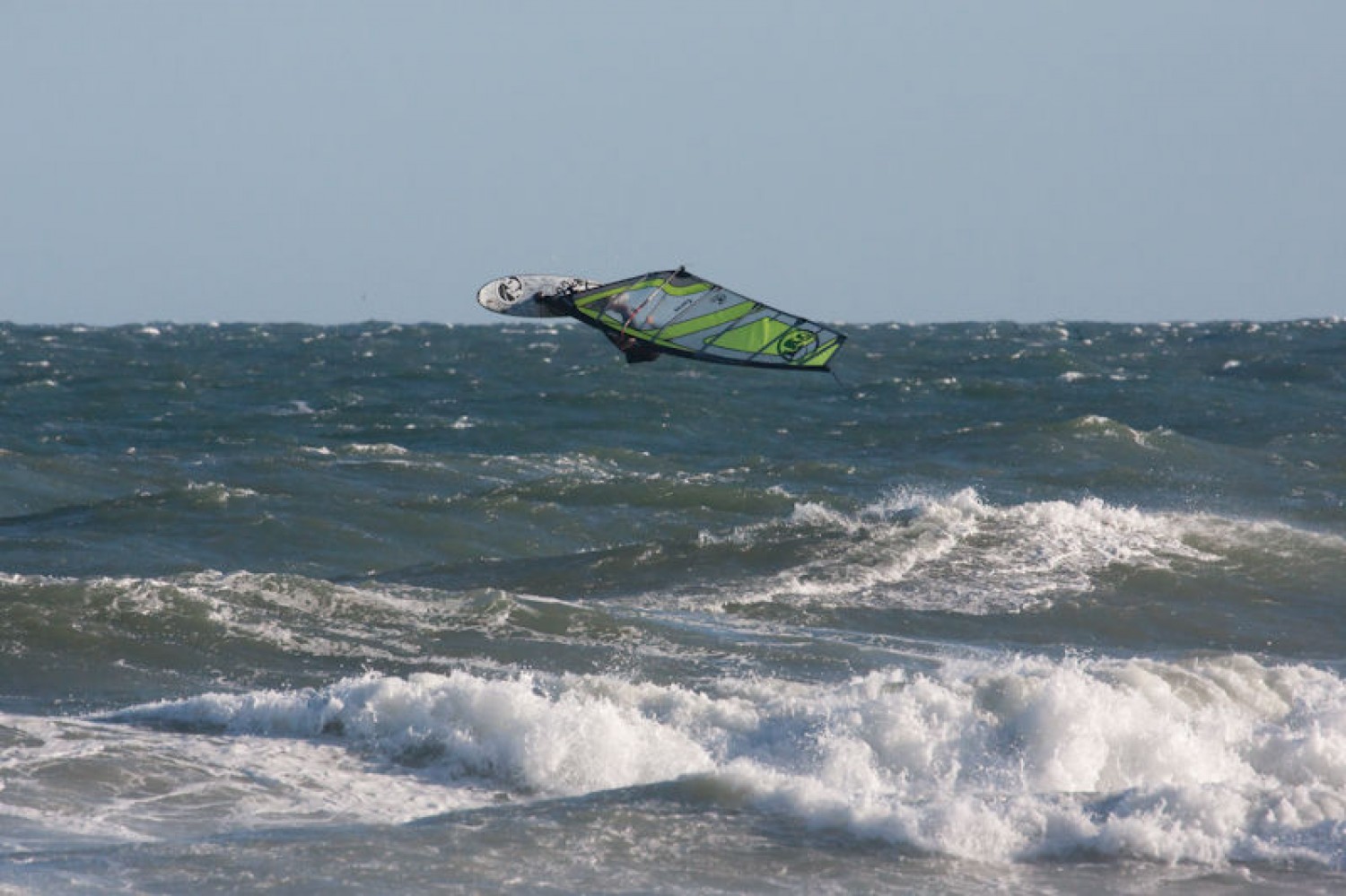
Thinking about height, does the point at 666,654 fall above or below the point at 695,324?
below

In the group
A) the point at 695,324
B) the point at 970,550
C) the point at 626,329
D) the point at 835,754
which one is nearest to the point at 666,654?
the point at 626,329

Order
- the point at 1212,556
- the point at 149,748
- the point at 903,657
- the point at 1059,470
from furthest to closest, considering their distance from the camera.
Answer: the point at 1059,470, the point at 1212,556, the point at 903,657, the point at 149,748

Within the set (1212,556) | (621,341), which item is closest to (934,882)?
(621,341)

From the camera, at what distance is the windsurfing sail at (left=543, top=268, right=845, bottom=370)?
47.7ft

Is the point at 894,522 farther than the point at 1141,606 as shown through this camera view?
Yes

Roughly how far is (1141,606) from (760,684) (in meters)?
5.77

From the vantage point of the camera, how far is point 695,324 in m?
14.8

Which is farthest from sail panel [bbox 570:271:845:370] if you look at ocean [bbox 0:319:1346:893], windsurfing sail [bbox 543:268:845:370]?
ocean [bbox 0:319:1346:893]

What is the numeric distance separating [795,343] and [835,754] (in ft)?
18.4

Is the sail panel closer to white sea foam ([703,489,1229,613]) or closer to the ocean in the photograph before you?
the ocean

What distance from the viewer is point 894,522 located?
62.8 feet

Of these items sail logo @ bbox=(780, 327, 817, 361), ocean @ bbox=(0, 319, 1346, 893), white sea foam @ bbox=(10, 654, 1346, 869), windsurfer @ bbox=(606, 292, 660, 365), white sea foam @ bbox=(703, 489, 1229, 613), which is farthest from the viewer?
white sea foam @ bbox=(703, 489, 1229, 613)

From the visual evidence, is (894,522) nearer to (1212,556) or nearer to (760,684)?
(1212,556)

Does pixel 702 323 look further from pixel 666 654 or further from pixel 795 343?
pixel 666 654
